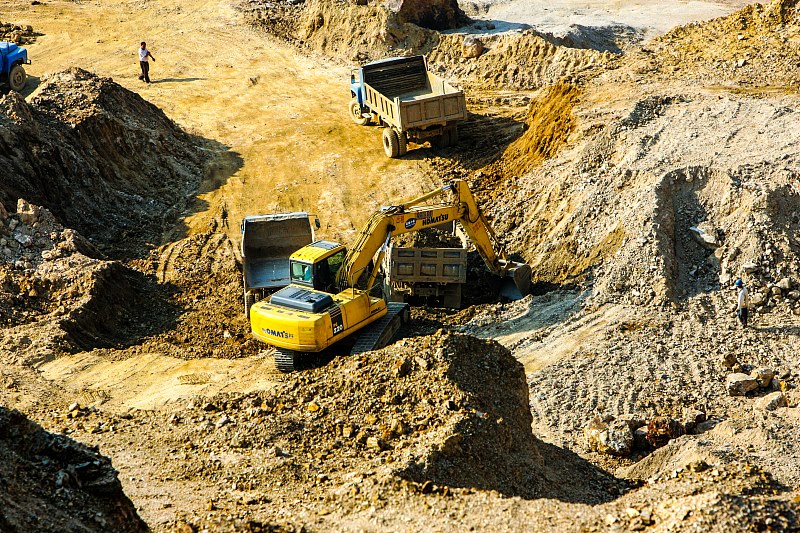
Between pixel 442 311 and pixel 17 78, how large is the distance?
16930 mm

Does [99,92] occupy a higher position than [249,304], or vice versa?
[99,92]

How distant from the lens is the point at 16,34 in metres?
34.8

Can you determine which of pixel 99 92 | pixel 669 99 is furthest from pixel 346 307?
pixel 99 92

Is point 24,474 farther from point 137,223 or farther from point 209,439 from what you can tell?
point 137,223

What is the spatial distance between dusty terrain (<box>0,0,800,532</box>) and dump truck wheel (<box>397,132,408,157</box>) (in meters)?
0.39

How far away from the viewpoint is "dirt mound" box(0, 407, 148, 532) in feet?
29.9

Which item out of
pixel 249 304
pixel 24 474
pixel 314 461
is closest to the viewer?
pixel 24 474

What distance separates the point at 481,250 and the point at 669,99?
273 inches

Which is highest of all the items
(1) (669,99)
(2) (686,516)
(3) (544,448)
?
(1) (669,99)

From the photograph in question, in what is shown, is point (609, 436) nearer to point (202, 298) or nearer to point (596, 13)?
point (202, 298)

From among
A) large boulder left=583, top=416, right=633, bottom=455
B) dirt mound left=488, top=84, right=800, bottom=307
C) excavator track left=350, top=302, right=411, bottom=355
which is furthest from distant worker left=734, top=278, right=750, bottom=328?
excavator track left=350, top=302, right=411, bottom=355

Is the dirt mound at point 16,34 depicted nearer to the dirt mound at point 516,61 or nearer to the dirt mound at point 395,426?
the dirt mound at point 516,61

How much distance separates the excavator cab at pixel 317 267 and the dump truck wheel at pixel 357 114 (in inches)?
428

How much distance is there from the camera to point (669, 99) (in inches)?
866
